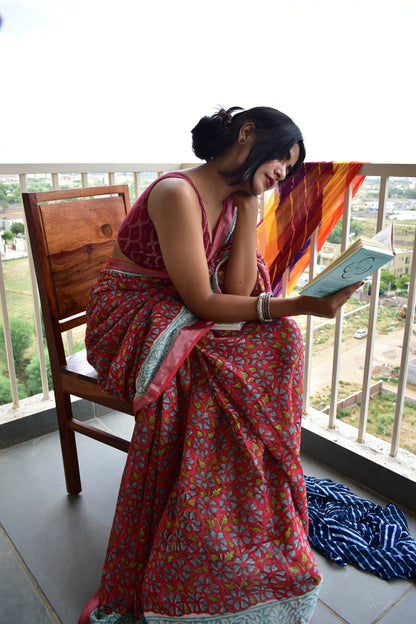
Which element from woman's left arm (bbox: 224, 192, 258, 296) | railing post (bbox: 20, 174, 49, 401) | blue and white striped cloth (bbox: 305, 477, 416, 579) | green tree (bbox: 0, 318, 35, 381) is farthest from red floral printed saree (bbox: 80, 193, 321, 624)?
green tree (bbox: 0, 318, 35, 381)

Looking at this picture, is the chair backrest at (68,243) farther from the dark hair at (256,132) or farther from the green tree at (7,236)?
the green tree at (7,236)

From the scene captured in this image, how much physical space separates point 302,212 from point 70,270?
33.6 inches

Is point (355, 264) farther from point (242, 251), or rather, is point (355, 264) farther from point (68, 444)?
point (68, 444)

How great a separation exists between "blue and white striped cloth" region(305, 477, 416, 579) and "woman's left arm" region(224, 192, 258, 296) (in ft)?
2.53

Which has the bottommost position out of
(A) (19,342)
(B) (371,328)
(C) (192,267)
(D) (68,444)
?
(A) (19,342)

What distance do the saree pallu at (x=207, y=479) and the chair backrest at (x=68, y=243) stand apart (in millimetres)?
337

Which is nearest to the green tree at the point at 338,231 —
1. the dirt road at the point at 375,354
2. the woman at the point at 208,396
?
the dirt road at the point at 375,354

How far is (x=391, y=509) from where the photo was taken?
1469mm

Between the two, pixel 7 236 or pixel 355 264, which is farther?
pixel 7 236

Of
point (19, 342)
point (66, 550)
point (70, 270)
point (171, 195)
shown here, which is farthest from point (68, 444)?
point (19, 342)

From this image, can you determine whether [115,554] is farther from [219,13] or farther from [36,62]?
[36,62]

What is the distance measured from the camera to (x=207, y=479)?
101 cm

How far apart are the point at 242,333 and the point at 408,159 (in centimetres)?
86

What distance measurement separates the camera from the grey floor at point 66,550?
3.76 ft
